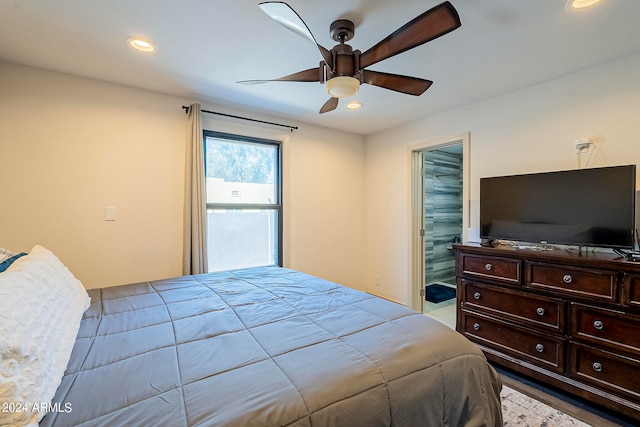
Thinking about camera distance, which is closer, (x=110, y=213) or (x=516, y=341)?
(x=516, y=341)

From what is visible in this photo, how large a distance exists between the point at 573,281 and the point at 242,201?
305 cm

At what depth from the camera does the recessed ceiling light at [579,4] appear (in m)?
1.54

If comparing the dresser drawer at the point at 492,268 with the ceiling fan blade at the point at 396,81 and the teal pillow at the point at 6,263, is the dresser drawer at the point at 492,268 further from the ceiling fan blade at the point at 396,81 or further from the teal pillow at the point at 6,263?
the teal pillow at the point at 6,263

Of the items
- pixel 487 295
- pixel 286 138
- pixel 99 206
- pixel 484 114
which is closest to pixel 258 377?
pixel 487 295

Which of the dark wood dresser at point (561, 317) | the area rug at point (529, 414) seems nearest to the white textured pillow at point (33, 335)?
the area rug at point (529, 414)

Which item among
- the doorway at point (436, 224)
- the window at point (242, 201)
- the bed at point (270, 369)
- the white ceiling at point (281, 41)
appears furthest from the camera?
the doorway at point (436, 224)

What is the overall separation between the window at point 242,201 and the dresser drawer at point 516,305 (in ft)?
7.05

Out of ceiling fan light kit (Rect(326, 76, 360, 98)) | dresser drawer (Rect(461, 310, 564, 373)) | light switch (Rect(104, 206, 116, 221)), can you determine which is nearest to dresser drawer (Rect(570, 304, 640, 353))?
dresser drawer (Rect(461, 310, 564, 373))

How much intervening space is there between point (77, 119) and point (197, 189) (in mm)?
1102

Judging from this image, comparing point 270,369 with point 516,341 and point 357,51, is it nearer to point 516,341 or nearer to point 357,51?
point 357,51

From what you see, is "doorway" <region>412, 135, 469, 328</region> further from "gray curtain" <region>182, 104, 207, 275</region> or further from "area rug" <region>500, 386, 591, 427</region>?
"gray curtain" <region>182, 104, 207, 275</region>

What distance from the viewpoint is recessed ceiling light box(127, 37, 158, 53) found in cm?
192

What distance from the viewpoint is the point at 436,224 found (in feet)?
16.1

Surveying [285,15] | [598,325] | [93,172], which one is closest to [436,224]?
[598,325]
